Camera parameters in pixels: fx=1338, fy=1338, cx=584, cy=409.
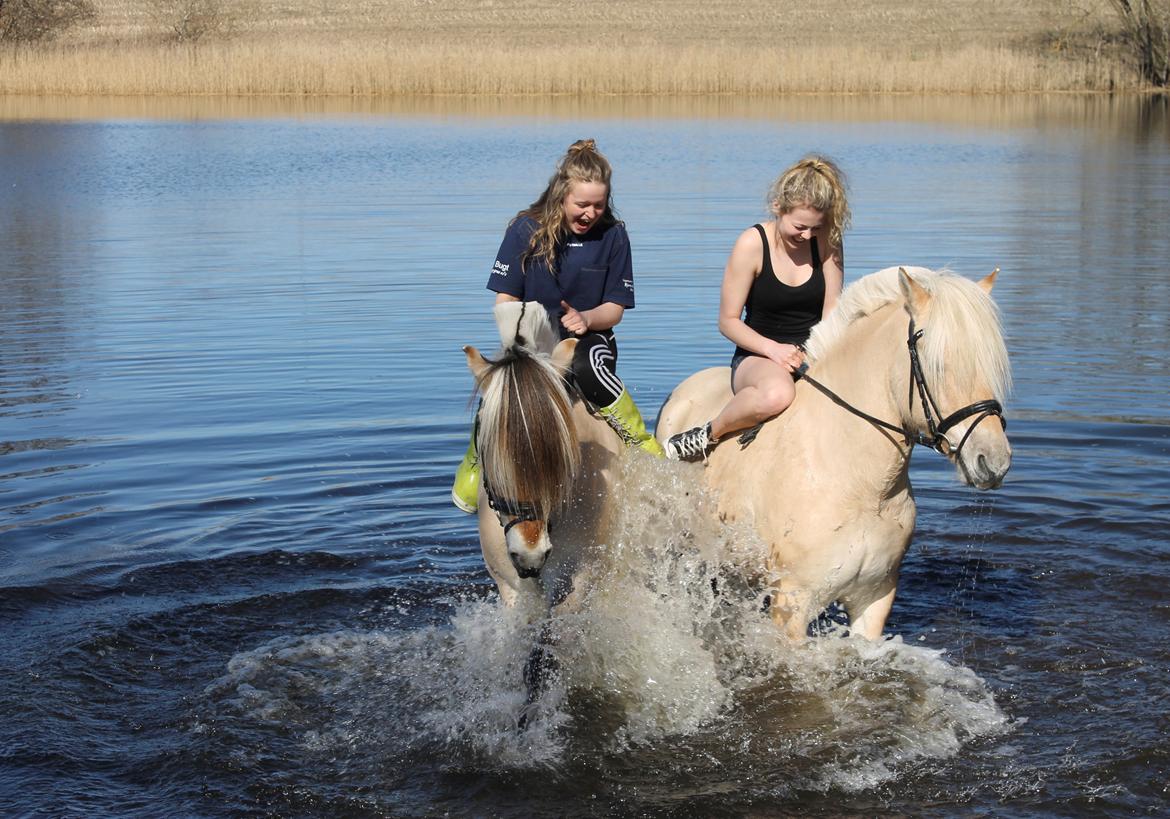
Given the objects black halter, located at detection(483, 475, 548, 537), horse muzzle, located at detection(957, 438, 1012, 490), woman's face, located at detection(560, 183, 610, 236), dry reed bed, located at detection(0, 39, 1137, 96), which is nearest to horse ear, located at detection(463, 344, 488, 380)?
black halter, located at detection(483, 475, 548, 537)

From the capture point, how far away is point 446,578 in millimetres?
7500

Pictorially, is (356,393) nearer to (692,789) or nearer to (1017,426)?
(1017,426)

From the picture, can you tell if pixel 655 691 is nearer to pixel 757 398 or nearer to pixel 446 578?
pixel 757 398

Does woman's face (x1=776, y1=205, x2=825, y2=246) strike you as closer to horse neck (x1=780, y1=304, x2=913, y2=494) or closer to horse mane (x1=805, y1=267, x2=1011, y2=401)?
horse neck (x1=780, y1=304, x2=913, y2=494)

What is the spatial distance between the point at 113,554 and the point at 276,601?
4.26 feet

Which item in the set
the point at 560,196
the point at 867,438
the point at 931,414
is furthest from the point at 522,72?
the point at 931,414

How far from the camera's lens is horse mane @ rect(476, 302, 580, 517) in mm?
4664

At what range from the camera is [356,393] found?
440 inches

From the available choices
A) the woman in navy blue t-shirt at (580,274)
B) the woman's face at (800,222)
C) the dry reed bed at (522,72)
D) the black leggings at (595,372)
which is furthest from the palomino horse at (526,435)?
the dry reed bed at (522,72)

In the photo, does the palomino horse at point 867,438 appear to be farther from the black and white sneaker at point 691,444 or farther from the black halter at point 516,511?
the black halter at point 516,511

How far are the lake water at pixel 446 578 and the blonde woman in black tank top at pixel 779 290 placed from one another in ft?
1.62

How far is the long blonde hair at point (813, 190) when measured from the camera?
221 inches

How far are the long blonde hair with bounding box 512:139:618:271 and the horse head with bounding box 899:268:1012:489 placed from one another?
142 cm


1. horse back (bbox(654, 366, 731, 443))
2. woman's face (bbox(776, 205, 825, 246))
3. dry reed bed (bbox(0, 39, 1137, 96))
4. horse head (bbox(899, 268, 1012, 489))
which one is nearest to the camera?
horse head (bbox(899, 268, 1012, 489))
